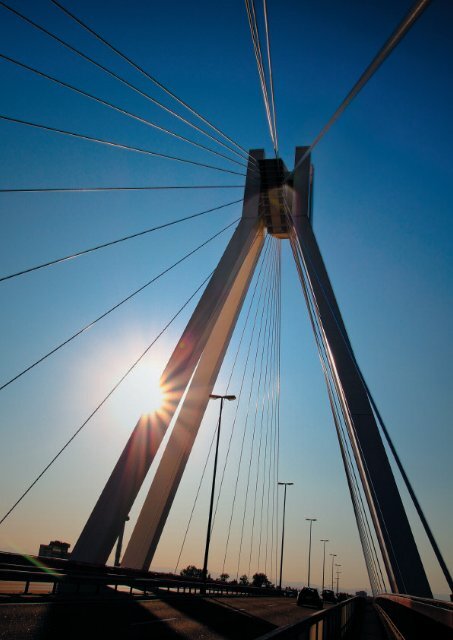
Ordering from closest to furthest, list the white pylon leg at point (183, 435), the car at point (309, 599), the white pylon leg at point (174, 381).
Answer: the white pylon leg at point (174, 381)
the white pylon leg at point (183, 435)
the car at point (309, 599)

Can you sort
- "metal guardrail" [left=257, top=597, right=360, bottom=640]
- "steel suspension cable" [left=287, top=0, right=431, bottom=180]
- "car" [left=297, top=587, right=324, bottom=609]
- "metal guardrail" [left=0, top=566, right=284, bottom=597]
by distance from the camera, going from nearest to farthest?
"metal guardrail" [left=257, top=597, right=360, bottom=640], "steel suspension cable" [left=287, top=0, right=431, bottom=180], "metal guardrail" [left=0, top=566, right=284, bottom=597], "car" [left=297, top=587, right=324, bottom=609]

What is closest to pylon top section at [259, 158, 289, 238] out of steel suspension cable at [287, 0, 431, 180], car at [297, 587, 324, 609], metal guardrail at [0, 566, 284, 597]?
steel suspension cable at [287, 0, 431, 180]

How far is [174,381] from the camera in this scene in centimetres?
1539

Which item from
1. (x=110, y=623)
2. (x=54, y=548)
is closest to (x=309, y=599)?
(x=54, y=548)

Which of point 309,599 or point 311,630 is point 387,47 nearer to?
point 311,630

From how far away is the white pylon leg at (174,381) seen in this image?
12852 millimetres

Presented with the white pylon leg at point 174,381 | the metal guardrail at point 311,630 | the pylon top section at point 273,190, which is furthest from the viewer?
the pylon top section at point 273,190

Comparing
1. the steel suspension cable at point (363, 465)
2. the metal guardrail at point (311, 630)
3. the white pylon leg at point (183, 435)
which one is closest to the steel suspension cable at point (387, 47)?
the metal guardrail at point (311, 630)

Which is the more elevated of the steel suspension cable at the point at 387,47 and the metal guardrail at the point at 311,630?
the steel suspension cable at the point at 387,47

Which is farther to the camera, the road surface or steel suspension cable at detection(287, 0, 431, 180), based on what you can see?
the road surface

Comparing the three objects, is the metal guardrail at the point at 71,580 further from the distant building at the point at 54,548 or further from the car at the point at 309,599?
the car at the point at 309,599

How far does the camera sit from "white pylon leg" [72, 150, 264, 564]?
42.2ft

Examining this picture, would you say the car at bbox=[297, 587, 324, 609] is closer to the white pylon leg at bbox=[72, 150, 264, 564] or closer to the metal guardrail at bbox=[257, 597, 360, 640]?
the white pylon leg at bbox=[72, 150, 264, 564]

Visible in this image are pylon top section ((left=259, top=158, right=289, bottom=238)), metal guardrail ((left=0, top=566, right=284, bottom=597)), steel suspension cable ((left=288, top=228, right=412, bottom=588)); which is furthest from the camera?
pylon top section ((left=259, top=158, right=289, bottom=238))
